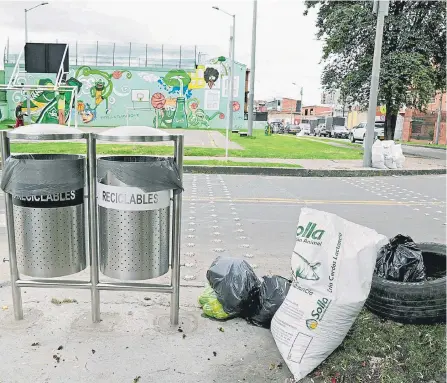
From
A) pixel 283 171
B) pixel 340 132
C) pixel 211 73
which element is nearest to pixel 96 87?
pixel 211 73

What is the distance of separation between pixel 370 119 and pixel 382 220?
765 centimetres

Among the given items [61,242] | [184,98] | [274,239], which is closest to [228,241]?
[274,239]

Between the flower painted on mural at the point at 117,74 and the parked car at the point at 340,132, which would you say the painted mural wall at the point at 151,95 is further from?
the parked car at the point at 340,132

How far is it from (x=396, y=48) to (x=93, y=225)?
69.5 ft

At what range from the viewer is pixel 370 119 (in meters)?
14.6

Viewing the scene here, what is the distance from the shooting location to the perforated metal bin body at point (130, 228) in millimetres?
3176

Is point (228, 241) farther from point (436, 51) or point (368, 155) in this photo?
point (436, 51)

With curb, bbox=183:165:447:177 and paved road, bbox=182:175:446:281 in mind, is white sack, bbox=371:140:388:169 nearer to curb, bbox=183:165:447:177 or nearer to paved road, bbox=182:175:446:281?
curb, bbox=183:165:447:177

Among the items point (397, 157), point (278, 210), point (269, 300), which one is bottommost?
point (278, 210)

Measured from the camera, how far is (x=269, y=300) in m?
3.50

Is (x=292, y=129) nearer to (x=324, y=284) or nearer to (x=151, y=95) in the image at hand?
(x=151, y=95)

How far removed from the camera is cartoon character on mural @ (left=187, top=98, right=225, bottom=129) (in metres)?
44.1

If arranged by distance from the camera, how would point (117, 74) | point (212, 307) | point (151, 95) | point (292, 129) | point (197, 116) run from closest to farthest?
point (212, 307), point (117, 74), point (151, 95), point (197, 116), point (292, 129)

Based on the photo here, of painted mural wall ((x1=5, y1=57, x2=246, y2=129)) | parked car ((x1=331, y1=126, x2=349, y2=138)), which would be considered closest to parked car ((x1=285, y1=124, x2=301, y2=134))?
parked car ((x1=331, y1=126, x2=349, y2=138))
